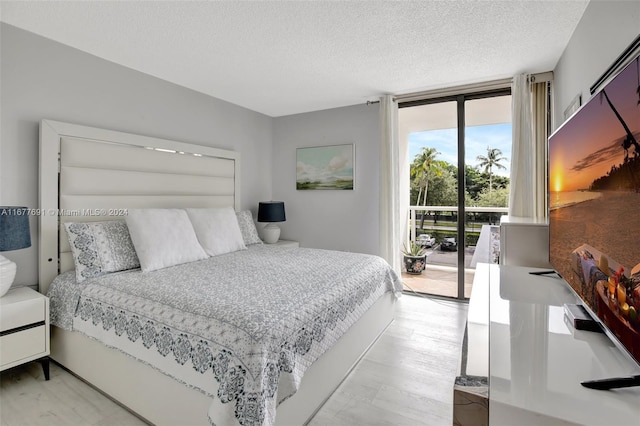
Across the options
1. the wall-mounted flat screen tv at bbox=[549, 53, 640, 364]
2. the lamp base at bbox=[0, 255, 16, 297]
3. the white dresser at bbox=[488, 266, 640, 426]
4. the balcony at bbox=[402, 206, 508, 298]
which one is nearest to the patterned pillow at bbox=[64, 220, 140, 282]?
the lamp base at bbox=[0, 255, 16, 297]

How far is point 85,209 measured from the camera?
8.59 feet

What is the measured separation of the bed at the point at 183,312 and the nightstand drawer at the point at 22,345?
15cm

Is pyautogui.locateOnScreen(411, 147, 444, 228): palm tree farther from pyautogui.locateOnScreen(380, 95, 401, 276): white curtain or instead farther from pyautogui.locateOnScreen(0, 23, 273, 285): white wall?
pyautogui.locateOnScreen(0, 23, 273, 285): white wall

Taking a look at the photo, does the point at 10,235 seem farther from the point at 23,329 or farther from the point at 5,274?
the point at 23,329

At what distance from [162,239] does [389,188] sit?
8.26ft

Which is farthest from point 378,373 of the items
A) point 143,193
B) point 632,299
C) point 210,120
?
point 210,120

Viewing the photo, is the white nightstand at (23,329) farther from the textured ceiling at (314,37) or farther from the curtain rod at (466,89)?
the curtain rod at (466,89)

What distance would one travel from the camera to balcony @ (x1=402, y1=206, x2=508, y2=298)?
392cm

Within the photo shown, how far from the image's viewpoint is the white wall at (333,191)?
4102 millimetres

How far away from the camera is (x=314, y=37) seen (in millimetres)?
2422

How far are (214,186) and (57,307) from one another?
189 cm

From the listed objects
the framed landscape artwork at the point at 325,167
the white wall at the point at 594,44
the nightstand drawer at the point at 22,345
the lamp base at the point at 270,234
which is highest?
the white wall at the point at 594,44

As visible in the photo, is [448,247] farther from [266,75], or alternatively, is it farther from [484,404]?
[484,404]

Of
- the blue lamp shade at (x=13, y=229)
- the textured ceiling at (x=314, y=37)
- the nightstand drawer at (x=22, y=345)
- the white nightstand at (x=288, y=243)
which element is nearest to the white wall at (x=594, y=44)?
the textured ceiling at (x=314, y=37)
